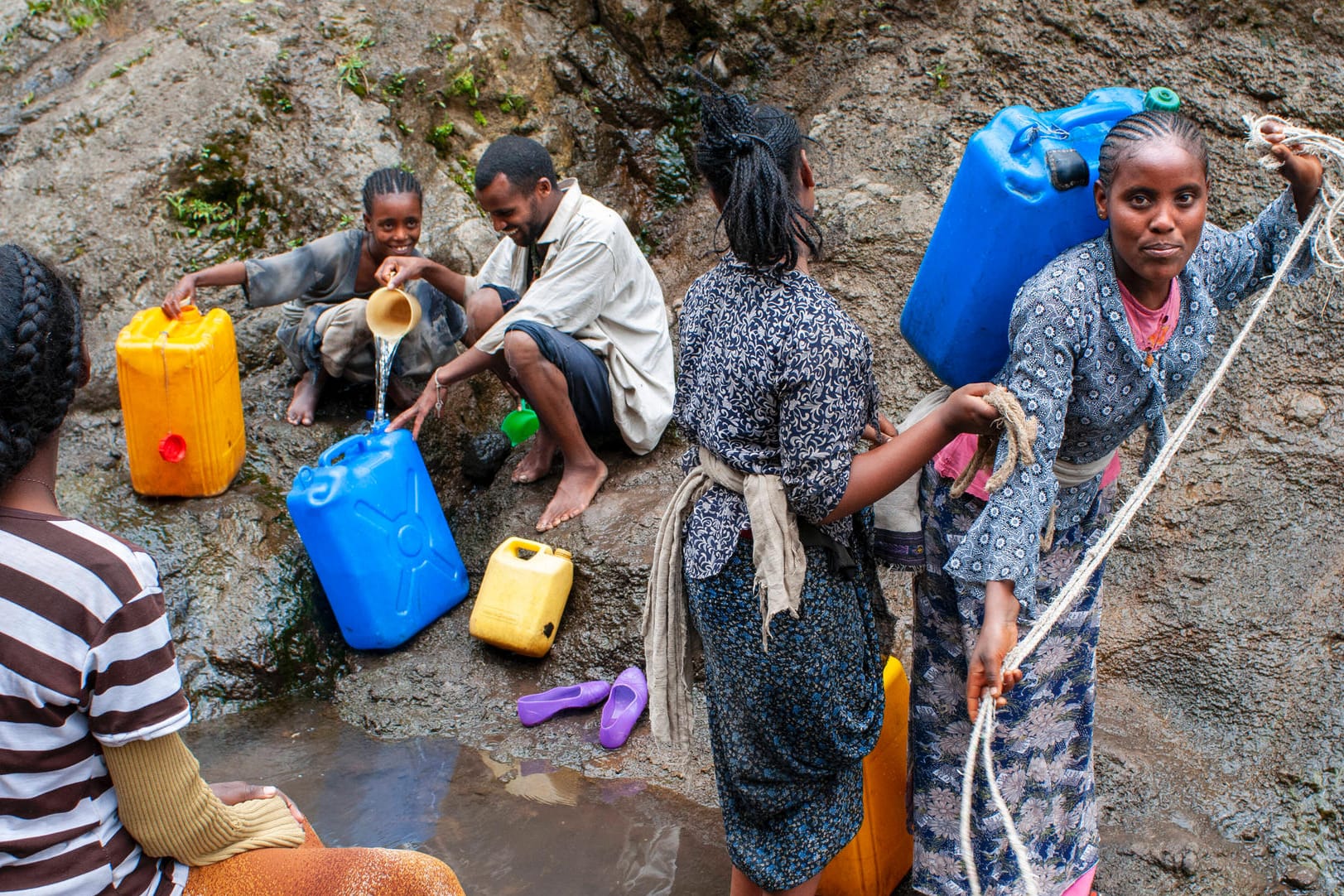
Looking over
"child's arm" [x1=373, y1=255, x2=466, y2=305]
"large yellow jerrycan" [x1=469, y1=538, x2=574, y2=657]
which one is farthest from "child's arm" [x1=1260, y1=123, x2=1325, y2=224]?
"child's arm" [x1=373, y1=255, x2=466, y2=305]

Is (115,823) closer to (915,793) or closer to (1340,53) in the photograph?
(915,793)

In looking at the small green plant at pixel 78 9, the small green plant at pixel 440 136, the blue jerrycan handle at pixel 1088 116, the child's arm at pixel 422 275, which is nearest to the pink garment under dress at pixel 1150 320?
the blue jerrycan handle at pixel 1088 116

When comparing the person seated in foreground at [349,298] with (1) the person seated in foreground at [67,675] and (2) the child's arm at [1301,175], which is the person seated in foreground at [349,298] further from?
(2) the child's arm at [1301,175]

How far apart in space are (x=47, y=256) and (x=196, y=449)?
1.67m

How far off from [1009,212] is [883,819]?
1.49m

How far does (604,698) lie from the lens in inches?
145

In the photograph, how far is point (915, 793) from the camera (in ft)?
8.20

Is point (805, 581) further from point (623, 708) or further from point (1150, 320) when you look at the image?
point (623, 708)

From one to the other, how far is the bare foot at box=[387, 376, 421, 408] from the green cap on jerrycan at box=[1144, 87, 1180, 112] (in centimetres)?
337

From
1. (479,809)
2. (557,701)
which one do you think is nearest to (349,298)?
(557,701)

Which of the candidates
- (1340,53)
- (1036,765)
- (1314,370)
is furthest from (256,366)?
(1340,53)

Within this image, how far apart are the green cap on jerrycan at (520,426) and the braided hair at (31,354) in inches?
123

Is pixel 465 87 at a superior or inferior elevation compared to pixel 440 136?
superior

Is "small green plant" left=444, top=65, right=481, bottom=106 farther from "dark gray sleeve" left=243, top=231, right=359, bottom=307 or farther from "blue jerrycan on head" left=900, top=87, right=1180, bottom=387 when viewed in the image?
"blue jerrycan on head" left=900, top=87, right=1180, bottom=387
